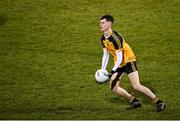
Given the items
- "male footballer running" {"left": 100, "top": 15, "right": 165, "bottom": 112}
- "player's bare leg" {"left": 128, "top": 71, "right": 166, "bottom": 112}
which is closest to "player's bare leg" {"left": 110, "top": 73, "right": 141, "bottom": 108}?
"male footballer running" {"left": 100, "top": 15, "right": 165, "bottom": 112}

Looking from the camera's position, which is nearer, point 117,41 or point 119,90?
point 117,41

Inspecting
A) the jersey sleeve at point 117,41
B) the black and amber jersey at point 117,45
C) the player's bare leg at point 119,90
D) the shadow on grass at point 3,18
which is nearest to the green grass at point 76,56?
the shadow on grass at point 3,18

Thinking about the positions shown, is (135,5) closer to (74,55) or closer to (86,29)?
(86,29)

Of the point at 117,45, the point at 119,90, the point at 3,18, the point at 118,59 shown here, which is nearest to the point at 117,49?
the point at 117,45

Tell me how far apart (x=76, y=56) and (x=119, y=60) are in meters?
4.56

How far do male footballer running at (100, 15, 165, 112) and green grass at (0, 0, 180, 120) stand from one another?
0.32 metres

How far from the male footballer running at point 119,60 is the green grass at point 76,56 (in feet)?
1.06

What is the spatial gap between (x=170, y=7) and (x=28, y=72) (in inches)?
283

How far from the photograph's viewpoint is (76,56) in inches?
531

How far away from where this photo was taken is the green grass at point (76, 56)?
985 centimetres

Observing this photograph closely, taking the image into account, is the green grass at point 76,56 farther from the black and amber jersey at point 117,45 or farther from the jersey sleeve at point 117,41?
the jersey sleeve at point 117,41

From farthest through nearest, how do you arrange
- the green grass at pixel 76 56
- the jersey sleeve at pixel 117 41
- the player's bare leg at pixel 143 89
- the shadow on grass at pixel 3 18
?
the shadow on grass at pixel 3 18 < the green grass at pixel 76 56 < the player's bare leg at pixel 143 89 < the jersey sleeve at pixel 117 41

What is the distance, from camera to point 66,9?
1686 centimetres

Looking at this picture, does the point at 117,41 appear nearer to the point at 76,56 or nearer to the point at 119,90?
the point at 119,90
